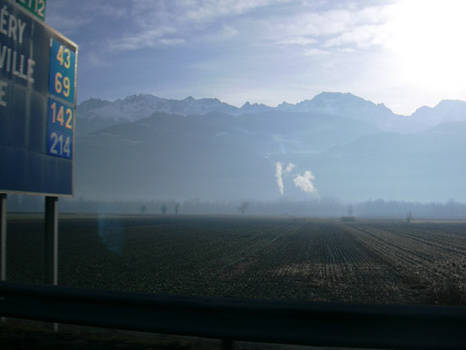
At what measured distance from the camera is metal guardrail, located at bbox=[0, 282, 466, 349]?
170 inches

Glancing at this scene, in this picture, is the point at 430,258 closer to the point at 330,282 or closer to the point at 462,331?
the point at 330,282

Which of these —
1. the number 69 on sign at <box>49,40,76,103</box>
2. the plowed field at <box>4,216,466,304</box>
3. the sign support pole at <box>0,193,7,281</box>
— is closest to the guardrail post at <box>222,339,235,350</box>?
the sign support pole at <box>0,193,7,281</box>

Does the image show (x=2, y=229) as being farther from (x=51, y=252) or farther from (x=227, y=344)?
(x=227, y=344)

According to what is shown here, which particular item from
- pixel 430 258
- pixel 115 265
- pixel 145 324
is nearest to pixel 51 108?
pixel 145 324

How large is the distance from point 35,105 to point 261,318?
6961 mm

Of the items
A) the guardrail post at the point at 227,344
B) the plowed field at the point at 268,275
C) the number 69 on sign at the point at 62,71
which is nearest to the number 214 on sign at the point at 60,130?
the number 69 on sign at the point at 62,71

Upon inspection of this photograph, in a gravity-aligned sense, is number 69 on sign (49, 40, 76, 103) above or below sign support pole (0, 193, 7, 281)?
above

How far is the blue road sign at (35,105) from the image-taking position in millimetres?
8078

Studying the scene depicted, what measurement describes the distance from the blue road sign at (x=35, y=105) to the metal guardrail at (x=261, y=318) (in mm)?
3703

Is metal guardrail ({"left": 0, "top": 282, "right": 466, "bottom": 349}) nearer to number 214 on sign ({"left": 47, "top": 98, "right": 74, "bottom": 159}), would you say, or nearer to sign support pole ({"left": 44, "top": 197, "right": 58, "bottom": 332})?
sign support pole ({"left": 44, "top": 197, "right": 58, "bottom": 332})

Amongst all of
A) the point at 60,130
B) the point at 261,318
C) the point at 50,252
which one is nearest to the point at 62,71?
the point at 60,130

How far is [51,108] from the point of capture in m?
9.42

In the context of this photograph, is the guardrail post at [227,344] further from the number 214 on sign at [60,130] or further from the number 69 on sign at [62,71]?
the number 69 on sign at [62,71]

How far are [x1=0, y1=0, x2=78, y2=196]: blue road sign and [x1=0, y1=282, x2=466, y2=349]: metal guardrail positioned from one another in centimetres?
370
